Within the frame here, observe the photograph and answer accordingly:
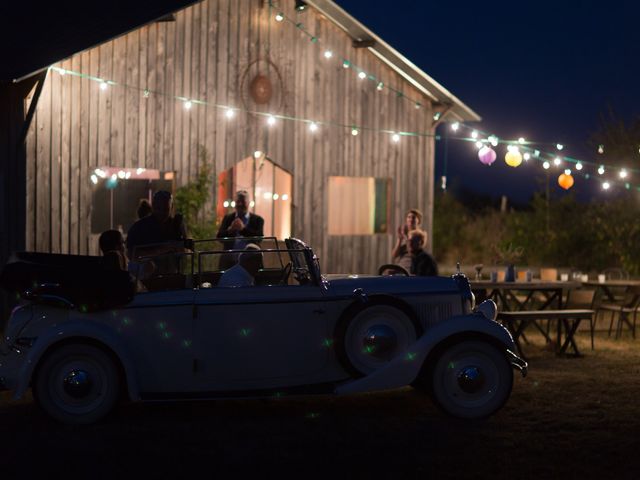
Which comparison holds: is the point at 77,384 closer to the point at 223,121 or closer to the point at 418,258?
→ the point at 418,258

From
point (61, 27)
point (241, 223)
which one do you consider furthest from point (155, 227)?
point (61, 27)

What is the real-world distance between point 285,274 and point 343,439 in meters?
1.57

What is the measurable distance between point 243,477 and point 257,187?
1209 centimetres

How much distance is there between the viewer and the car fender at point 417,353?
24.8 feet

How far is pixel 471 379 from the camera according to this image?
7707mm

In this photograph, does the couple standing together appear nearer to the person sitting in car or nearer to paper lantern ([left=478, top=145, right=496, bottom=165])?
paper lantern ([left=478, top=145, right=496, bottom=165])

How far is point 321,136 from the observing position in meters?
15.2

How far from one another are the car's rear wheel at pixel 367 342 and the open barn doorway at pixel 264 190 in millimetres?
8649

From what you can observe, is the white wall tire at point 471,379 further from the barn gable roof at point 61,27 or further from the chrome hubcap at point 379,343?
the barn gable roof at point 61,27

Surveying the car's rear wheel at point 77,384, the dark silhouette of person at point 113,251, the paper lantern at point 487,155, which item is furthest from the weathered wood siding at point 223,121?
the car's rear wheel at point 77,384

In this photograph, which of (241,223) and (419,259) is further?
(241,223)

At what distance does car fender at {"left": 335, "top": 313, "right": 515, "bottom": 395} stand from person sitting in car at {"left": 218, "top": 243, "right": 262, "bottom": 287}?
1.10m

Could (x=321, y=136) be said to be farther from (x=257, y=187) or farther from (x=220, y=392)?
(x=220, y=392)

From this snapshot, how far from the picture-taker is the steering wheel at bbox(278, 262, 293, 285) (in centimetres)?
→ 792
